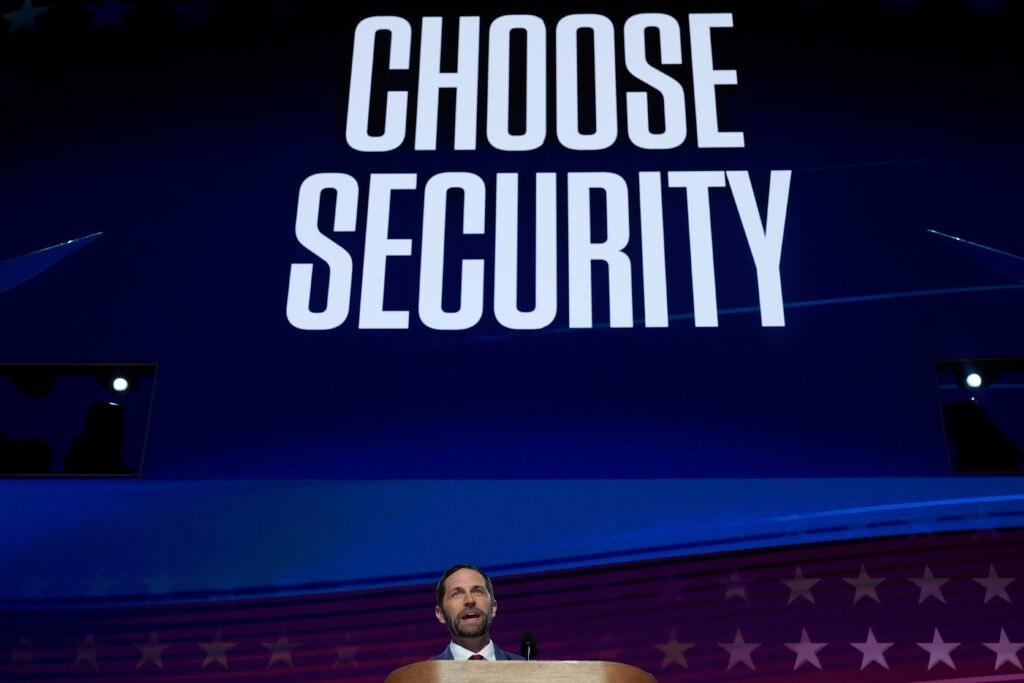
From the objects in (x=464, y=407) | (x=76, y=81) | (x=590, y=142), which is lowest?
(x=464, y=407)

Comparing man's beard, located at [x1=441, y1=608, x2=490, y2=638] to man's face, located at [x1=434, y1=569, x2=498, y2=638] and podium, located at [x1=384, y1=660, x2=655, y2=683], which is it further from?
podium, located at [x1=384, y1=660, x2=655, y2=683]

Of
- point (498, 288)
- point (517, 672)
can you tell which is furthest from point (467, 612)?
point (498, 288)

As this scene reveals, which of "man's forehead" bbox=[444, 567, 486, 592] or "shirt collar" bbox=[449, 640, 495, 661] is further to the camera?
"man's forehead" bbox=[444, 567, 486, 592]

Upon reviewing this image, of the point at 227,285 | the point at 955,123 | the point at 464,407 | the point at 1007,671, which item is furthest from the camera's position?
the point at 955,123

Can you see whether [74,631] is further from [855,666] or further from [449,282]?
[855,666]

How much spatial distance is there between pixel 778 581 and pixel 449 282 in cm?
164

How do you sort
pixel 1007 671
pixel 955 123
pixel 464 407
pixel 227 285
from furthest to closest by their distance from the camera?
pixel 955 123
pixel 227 285
pixel 464 407
pixel 1007 671

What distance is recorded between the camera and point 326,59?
539cm

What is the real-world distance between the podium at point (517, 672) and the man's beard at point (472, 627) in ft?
3.74

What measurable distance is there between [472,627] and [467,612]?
0.15ft

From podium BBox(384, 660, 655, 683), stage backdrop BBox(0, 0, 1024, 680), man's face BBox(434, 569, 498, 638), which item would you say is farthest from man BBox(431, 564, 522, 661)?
podium BBox(384, 660, 655, 683)

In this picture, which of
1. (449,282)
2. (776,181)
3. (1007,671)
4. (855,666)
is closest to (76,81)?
(449,282)

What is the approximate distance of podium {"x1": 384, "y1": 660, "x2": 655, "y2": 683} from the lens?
2371 millimetres

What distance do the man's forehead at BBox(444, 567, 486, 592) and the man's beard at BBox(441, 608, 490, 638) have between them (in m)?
0.09
